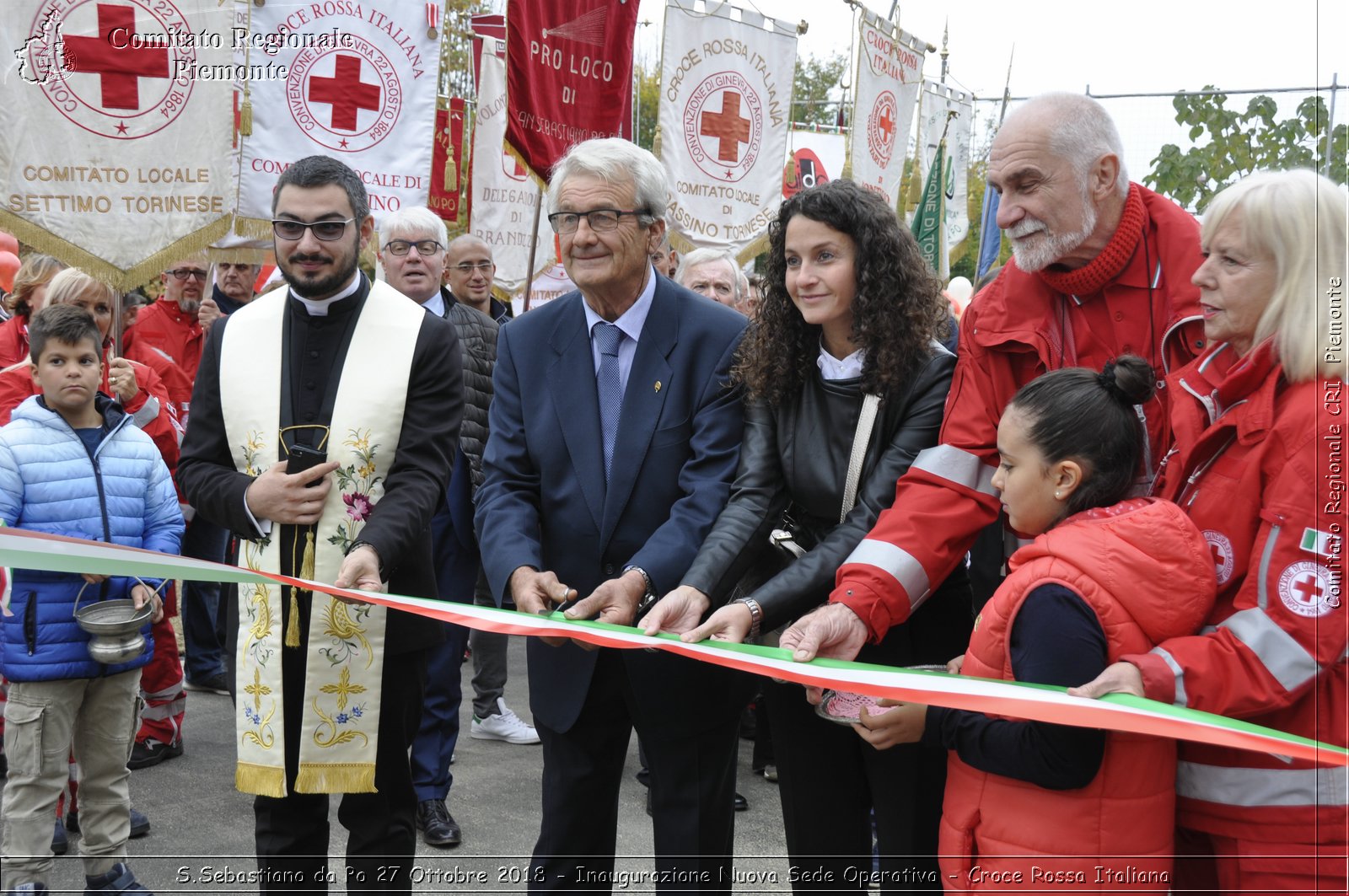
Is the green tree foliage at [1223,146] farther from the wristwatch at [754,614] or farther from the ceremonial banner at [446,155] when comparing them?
the ceremonial banner at [446,155]

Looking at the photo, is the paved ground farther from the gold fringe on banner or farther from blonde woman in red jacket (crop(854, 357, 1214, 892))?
the gold fringe on banner

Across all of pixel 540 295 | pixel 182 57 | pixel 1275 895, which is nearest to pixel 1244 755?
pixel 1275 895

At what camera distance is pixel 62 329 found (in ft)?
12.9

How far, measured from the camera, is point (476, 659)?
221 inches

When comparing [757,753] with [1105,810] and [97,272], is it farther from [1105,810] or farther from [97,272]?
[97,272]

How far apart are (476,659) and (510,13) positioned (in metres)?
3.59

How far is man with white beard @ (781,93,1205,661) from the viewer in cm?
253

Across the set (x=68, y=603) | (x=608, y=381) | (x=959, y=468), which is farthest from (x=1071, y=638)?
(x=68, y=603)

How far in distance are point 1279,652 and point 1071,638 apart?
34 centimetres

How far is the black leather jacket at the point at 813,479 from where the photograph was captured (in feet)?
8.87

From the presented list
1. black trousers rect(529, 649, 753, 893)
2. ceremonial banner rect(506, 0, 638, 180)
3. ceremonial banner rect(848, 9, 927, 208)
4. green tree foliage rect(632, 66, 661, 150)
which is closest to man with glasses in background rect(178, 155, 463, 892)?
black trousers rect(529, 649, 753, 893)

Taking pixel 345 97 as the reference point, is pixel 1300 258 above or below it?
below

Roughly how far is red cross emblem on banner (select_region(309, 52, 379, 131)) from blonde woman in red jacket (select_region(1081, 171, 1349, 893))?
4782 mm

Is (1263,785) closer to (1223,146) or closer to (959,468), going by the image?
(959,468)
